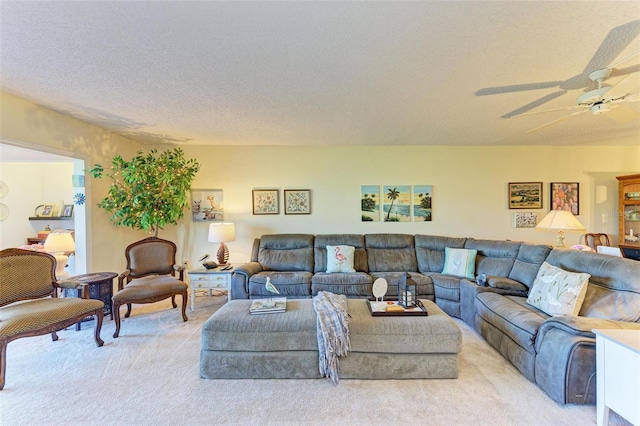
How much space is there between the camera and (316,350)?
2133 mm

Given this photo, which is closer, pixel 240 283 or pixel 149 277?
pixel 149 277

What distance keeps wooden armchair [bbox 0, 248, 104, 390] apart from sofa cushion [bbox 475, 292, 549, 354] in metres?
3.81

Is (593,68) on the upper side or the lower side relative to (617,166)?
upper

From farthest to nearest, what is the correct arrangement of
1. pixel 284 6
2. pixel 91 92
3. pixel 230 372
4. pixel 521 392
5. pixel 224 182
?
pixel 224 182 < pixel 91 92 < pixel 230 372 < pixel 521 392 < pixel 284 6

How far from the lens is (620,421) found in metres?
1.68

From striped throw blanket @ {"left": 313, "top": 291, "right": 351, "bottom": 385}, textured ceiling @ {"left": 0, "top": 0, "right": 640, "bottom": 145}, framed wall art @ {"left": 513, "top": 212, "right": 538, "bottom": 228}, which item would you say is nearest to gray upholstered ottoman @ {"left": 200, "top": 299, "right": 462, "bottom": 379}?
striped throw blanket @ {"left": 313, "top": 291, "right": 351, "bottom": 385}

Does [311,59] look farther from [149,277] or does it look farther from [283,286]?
[149,277]

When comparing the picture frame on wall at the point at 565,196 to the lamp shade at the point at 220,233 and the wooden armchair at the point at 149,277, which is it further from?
the wooden armchair at the point at 149,277

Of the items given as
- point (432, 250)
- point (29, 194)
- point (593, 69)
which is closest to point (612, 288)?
point (593, 69)

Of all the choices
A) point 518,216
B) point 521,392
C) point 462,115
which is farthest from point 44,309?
point 518,216

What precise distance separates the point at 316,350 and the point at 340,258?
6.27ft

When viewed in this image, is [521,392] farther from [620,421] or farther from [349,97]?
[349,97]

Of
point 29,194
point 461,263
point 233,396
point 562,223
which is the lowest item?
point 233,396

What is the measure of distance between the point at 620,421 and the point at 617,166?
5048 millimetres
